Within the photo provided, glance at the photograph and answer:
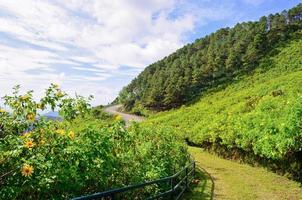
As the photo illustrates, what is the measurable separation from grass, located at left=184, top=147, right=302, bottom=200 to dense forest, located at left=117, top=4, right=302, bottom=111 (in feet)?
236

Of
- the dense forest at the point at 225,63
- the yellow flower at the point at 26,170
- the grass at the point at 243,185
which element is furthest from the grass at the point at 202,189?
the dense forest at the point at 225,63

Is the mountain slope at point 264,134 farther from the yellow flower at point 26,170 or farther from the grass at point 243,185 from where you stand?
the yellow flower at point 26,170

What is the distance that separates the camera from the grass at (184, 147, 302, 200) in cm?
1620

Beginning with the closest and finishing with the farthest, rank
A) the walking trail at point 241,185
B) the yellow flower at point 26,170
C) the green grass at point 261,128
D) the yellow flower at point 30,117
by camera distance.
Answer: the yellow flower at point 26,170 < the yellow flower at point 30,117 < the walking trail at point 241,185 < the green grass at point 261,128

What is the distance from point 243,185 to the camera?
18.6 metres

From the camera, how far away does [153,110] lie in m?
100

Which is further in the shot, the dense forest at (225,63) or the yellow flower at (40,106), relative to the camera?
the dense forest at (225,63)

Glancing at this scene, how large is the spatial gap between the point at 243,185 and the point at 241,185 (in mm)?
98

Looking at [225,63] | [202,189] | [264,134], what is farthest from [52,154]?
[225,63]

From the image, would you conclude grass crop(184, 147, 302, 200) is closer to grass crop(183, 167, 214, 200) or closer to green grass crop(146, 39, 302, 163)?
grass crop(183, 167, 214, 200)

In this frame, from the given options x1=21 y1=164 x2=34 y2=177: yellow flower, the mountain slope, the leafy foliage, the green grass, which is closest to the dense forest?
the green grass

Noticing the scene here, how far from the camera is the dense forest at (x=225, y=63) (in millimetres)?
99188

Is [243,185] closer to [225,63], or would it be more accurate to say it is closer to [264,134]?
[264,134]

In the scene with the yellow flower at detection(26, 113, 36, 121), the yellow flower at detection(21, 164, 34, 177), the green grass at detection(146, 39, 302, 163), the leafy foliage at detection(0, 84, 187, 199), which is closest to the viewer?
the yellow flower at detection(21, 164, 34, 177)
